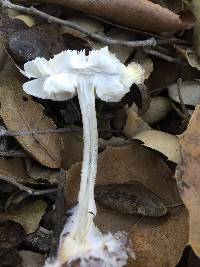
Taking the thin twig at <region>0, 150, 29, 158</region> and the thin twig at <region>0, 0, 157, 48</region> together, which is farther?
the thin twig at <region>0, 0, 157, 48</region>

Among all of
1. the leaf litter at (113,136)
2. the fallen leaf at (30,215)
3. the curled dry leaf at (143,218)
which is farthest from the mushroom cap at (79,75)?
the fallen leaf at (30,215)

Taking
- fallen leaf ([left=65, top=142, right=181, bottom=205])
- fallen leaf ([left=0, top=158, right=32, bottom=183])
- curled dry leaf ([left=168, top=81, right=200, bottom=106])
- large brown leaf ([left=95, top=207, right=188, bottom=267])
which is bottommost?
large brown leaf ([left=95, top=207, right=188, bottom=267])

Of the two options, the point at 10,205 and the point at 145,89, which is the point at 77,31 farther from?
the point at 10,205

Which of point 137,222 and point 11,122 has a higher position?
point 11,122

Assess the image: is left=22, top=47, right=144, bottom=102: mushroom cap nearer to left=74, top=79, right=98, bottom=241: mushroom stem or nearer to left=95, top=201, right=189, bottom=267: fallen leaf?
left=74, top=79, right=98, bottom=241: mushroom stem

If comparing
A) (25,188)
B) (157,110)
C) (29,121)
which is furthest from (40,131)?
(157,110)

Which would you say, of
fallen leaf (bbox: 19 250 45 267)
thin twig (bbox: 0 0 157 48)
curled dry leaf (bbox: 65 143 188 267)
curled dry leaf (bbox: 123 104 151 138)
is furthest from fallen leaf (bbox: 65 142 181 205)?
thin twig (bbox: 0 0 157 48)

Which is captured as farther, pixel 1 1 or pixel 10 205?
pixel 1 1

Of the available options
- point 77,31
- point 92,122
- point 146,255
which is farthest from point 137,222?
point 77,31
